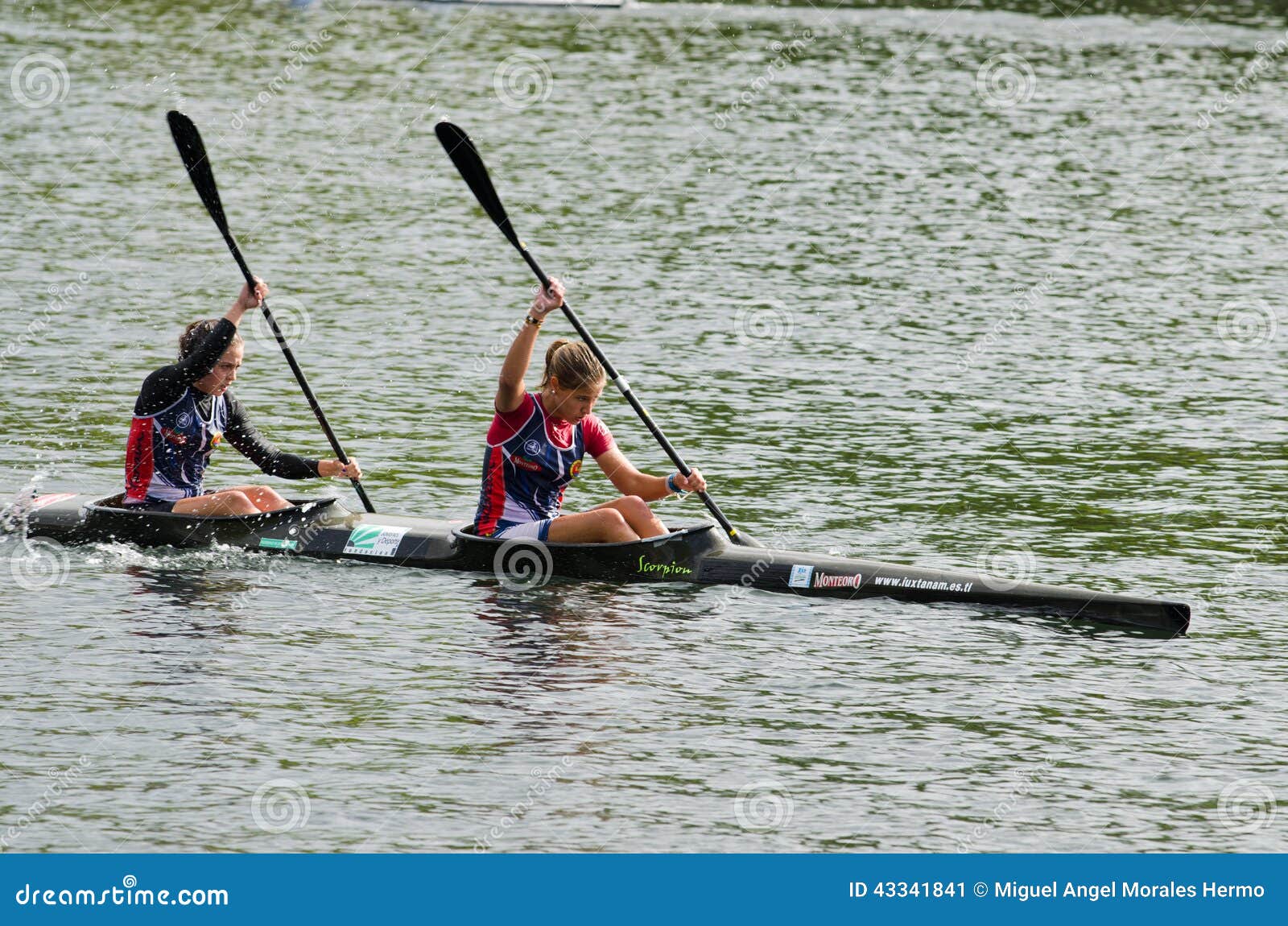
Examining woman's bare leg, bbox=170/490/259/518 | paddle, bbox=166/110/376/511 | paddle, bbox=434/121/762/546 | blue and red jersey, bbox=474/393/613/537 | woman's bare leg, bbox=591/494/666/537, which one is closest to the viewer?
blue and red jersey, bbox=474/393/613/537

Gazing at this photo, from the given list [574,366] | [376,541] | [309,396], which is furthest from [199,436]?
[574,366]

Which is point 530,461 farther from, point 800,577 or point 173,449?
point 173,449

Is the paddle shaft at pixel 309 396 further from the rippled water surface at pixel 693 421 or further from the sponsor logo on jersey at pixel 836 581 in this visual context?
the sponsor logo on jersey at pixel 836 581

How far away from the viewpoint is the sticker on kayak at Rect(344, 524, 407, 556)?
44.5 ft

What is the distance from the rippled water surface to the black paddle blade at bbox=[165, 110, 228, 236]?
2425 mm

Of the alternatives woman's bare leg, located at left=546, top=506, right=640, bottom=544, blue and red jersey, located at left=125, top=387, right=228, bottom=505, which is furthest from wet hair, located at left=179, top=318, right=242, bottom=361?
woman's bare leg, located at left=546, top=506, right=640, bottom=544

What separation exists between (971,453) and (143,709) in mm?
8605

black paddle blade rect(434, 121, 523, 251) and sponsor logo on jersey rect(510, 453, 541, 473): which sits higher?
black paddle blade rect(434, 121, 523, 251)

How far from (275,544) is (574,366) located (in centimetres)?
255

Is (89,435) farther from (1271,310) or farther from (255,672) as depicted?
(1271,310)

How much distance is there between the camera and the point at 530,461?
13.0m

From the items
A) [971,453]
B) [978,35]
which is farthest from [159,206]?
[978,35]

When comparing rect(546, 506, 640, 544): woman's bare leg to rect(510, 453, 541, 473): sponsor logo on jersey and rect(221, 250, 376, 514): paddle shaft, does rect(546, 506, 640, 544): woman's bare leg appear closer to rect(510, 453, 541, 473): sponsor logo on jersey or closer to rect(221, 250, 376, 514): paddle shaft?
rect(510, 453, 541, 473): sponsor logo on jersey

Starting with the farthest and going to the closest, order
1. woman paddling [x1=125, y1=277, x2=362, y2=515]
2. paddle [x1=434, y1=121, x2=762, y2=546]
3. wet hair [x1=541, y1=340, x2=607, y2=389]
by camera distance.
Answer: paddle [x1=434, y1=121, x2=762, y2=546] → woman paddling [x1=125, y1=277, x2=362, y2=515] → wet hair [x1=541, y1=340, x2=607, y2=389]
